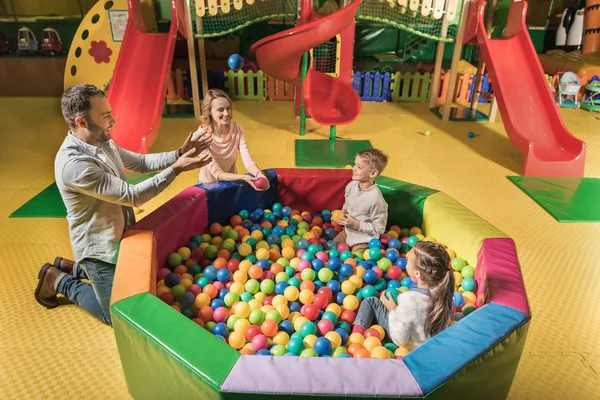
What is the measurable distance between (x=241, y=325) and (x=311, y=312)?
32cm

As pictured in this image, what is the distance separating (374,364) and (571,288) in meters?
1.59

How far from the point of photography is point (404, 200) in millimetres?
2545

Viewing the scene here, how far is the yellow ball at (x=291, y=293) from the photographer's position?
6.59 feet

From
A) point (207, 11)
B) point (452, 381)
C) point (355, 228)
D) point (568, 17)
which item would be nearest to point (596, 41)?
point (568, 17)

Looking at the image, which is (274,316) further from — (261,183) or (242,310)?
(261,183)

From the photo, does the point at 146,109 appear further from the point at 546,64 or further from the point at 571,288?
the point at 546,64

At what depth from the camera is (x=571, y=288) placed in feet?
7.53

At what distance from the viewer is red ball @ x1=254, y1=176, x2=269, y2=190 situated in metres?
2.52

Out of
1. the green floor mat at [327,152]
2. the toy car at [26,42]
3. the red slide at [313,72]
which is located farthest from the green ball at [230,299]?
the toy car at [26,42]

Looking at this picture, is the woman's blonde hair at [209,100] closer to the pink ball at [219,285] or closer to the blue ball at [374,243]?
the pink ball at [219,285]

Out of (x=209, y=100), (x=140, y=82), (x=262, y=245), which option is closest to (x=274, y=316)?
(x=262, y=245)

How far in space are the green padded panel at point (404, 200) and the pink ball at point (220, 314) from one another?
1191 mm

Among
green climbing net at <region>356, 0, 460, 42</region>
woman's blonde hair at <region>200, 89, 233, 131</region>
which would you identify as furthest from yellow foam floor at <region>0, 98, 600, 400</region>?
green climbing net at <region>356, 0, 460, 42</region>

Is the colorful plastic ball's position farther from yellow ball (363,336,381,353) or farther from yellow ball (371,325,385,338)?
yellow ball (371,325,385,338)
